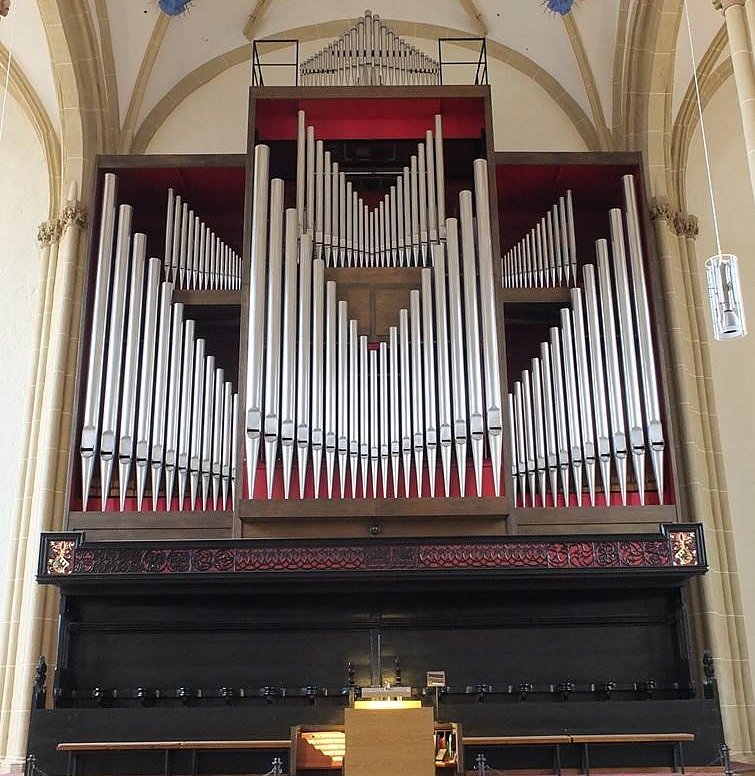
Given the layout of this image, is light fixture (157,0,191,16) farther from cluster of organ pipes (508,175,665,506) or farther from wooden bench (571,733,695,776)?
wooden bench (571,733,695,776)

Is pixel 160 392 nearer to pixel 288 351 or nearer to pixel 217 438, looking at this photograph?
pixel 217 438

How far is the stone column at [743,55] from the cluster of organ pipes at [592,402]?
3.04 metres

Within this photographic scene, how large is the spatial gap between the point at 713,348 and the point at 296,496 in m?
6.65

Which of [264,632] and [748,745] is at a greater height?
[264,632]

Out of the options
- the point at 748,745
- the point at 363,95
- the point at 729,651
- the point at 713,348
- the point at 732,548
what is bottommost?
the point at 748,745

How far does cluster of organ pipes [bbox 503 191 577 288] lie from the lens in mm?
11922

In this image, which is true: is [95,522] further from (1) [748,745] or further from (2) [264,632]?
(1) [748,745]

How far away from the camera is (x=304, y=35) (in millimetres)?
15086

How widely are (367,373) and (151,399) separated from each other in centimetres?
224

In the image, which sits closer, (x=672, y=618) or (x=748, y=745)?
(x=672, y=618)

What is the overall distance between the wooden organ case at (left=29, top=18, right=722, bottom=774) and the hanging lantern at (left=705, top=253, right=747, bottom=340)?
333 centimetres

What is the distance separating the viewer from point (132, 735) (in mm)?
9375

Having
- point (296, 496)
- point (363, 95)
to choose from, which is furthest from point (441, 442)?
point (363, 95)

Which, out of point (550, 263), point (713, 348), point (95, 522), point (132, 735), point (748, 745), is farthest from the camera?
point (713, 348)
